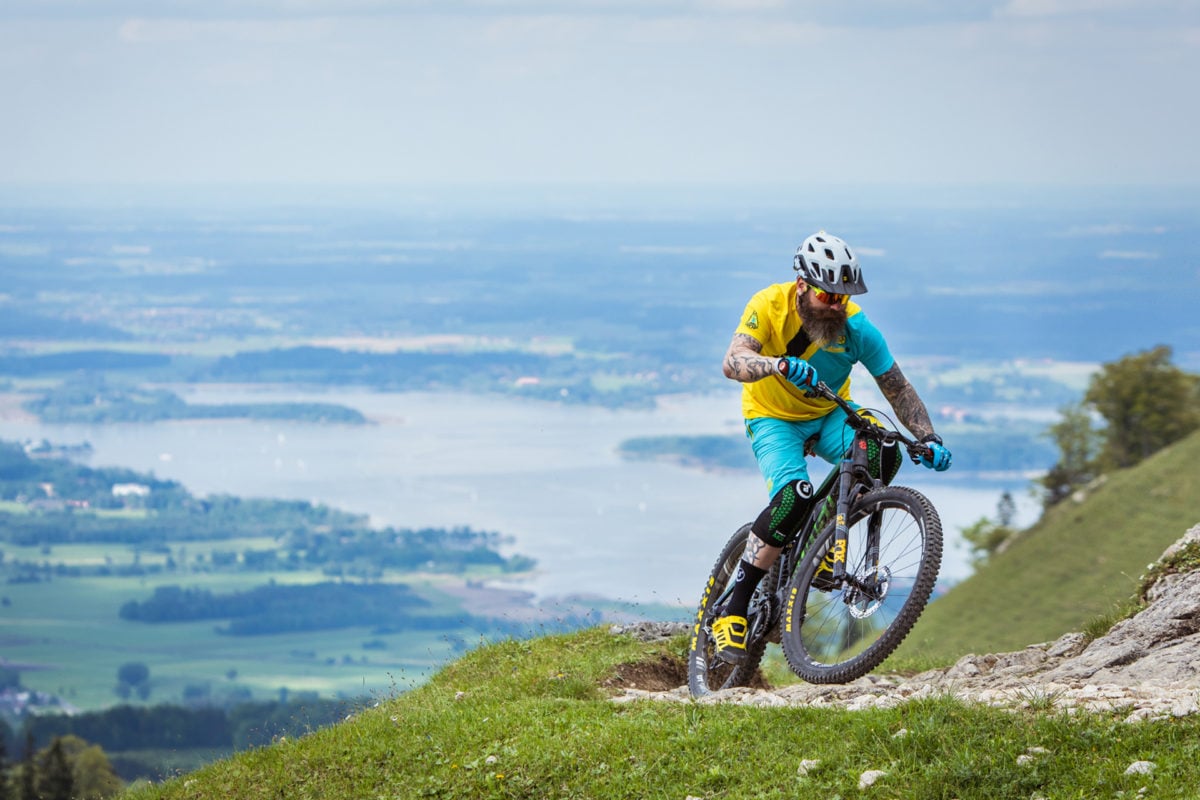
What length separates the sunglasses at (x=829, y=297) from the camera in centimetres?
874

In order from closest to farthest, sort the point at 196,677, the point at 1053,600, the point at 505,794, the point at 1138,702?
the point at 1138,702 → the point at 505,794 → the point at 1053,600 → the point at 196,677

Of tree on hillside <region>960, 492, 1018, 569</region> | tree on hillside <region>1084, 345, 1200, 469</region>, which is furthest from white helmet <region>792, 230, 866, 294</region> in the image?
tree on hillside <region>1084, 345, 1200, 469</region>

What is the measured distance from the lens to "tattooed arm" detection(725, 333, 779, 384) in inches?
331

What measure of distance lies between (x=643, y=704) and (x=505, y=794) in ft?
4.82

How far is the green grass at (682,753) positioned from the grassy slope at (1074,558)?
43884 millimetres

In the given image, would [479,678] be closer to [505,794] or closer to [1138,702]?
[505,794]

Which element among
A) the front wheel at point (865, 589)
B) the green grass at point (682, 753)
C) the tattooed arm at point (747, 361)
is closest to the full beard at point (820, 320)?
the tattooed arm at point (747, 361)

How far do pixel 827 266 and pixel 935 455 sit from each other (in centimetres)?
144

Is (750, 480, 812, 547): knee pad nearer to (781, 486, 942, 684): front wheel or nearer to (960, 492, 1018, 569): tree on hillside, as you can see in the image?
(781, 486, 942, 684): front wheel

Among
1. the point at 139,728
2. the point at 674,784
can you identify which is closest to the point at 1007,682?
the point at 674,784

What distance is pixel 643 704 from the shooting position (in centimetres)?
866

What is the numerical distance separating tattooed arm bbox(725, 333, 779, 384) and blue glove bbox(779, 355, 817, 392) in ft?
0.21

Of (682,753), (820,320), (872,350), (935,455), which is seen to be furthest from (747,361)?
(682,753)

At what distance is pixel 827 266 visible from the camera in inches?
340
